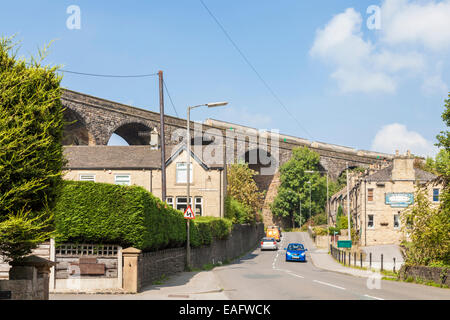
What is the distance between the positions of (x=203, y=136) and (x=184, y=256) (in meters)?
54.0

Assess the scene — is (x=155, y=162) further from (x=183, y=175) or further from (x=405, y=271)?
(x=405, y=271)

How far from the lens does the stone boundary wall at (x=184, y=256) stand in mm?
19453

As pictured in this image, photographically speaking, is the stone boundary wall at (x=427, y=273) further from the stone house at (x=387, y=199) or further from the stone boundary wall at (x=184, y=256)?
the stone house at (x=387, y=199)

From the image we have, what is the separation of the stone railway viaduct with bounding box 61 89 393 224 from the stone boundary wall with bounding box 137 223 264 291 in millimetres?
9283

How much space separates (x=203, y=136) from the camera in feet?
266

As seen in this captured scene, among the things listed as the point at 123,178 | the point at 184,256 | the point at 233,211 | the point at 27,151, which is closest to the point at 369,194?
the point at 233,211

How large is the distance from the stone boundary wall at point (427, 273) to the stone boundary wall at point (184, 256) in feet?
36.0

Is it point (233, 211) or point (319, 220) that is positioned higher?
point (233, 211)

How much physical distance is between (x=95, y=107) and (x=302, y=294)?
5198cm

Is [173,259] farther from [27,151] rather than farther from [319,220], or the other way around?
[319,220]

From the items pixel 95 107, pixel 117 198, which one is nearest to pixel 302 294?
pixel 117 198

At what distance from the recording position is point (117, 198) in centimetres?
1795

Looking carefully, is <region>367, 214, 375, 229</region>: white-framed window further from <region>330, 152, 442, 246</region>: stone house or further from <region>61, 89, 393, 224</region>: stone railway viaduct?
<region>61, 89, 393, 224</region>: stone railway viaduct

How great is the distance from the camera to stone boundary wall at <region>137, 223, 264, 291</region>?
19.5 metres
